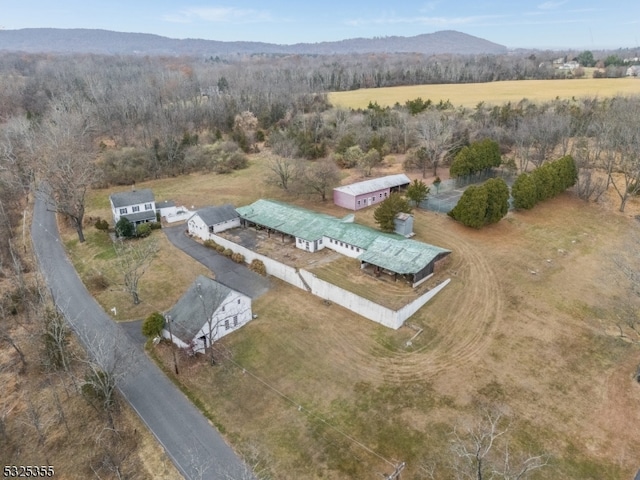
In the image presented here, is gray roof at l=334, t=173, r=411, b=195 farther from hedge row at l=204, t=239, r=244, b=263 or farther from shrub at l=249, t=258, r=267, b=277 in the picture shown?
shrub at l=249, t=258, r=267, b=277

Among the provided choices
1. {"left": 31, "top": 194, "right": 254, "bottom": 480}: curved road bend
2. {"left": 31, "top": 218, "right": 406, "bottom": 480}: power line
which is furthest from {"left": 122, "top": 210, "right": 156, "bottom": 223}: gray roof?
{"left": 31, "top": 218, "right": 406, "bottom": 480}: power line

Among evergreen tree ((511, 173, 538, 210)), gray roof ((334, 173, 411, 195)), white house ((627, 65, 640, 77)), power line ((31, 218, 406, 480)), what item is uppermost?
white house ((627, 65, 640, 77))

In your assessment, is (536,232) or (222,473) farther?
(536,232)

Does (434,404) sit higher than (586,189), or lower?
lower

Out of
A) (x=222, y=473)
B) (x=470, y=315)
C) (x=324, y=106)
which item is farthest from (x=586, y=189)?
(x=324, y=106)

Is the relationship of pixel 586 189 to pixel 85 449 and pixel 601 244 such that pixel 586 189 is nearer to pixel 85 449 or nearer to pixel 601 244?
pixel 601 244

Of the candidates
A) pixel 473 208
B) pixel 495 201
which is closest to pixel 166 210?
pixel 473 208
